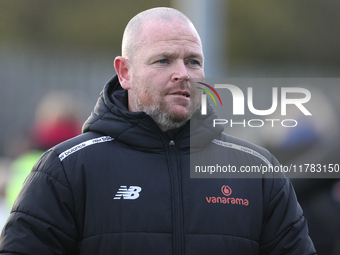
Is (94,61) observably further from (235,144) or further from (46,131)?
(235,144)

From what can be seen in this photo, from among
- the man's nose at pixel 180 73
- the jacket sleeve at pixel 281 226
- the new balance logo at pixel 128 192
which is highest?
the man's nose at pixel 180 73

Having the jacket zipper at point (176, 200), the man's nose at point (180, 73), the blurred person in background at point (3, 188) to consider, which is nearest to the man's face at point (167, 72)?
the man's nose at point (180, 73)

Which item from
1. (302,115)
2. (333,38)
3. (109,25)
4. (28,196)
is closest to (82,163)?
(28,196)

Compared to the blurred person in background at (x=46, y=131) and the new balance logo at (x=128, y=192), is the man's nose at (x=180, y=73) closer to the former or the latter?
the new balance logo at (x=128, y=192)

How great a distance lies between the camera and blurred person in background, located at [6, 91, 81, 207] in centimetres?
399

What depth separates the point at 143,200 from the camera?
1.65m

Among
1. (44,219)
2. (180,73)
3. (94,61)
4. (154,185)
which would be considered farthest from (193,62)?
(94,61)

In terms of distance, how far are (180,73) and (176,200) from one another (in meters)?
0.56

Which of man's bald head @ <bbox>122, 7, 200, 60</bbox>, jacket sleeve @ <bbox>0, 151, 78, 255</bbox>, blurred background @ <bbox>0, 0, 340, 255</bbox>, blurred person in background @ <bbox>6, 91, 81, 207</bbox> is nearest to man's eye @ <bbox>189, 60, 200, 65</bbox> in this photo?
man's bald head @ <bbox>122, 7, 200, 60</bbox>

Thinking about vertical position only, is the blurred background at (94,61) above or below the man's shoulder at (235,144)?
above

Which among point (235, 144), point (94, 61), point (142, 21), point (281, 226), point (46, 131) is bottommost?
point (281, 226)

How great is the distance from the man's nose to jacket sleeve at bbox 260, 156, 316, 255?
582 mm

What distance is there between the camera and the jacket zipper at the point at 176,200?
159 centimetres

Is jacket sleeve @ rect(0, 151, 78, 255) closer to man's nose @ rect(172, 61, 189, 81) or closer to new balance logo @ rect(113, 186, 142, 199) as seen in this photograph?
new balance logo @ rect(113, 186, 142, 199)
